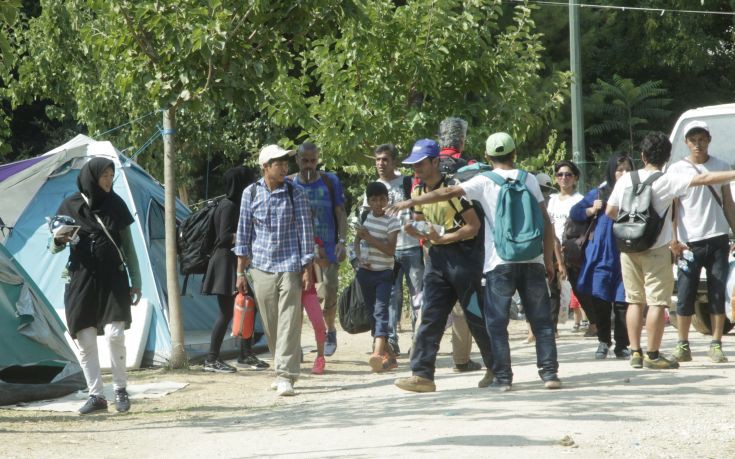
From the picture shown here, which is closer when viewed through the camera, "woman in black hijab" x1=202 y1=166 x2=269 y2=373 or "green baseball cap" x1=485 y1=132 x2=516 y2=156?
"green baseball cap" x1=485 y1=132 x2=516 y2=156

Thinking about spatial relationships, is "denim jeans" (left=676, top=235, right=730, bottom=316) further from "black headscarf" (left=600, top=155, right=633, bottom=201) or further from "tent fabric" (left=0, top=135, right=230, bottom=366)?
"tent fabric" (left=0, top=135, right=230, bottom=366)

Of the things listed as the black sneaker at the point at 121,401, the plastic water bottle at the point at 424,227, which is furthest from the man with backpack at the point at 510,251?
the black sneaker at the point at 121,401

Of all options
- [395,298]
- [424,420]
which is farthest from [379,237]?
[424,420]

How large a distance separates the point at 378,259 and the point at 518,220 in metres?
2.56

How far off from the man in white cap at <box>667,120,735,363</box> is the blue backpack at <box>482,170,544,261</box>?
162 cm

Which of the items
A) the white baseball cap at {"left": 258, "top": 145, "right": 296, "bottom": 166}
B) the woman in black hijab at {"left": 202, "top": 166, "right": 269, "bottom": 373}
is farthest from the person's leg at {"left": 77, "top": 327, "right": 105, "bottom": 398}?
the woman in black hijab at {"left": 202, "top": 166, "right": 269, "bottom": 373}

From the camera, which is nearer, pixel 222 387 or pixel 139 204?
pixel 222 387

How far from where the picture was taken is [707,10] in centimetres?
2841

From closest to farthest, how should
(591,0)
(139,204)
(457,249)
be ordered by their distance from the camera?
(457,249), (139,204), (591,0)

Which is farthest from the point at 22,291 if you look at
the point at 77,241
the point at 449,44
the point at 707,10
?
the point at 707,10

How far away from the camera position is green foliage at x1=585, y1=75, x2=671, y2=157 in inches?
1153

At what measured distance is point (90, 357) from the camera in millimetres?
8500

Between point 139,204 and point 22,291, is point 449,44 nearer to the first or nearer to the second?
point 139,204

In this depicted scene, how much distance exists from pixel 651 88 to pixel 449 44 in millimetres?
17295
